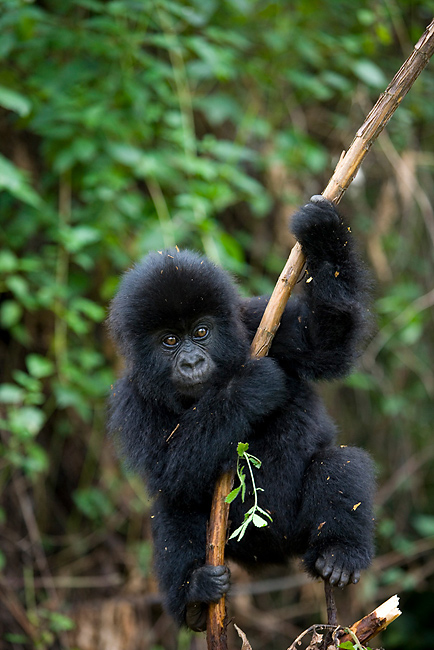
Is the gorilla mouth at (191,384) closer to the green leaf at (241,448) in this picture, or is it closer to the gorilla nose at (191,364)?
the gorilla nose at (191,364)

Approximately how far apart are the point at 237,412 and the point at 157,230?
2.05 metres

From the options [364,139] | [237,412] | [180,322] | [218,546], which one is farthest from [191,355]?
[364,139]

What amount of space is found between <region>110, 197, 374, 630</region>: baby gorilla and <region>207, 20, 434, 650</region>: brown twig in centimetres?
9

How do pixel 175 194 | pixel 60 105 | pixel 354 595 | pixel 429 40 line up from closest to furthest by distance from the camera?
pixel 429 40, pixel 60 105, pixel 175 194, pixel 354 595

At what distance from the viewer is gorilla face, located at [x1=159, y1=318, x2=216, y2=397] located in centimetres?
285

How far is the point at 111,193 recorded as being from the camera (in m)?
4.43

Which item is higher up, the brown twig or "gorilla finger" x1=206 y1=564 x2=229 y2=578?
the brown twig

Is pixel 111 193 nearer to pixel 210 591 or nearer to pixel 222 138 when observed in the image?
pixel 222 138

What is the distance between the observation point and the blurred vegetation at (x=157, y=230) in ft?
14.7

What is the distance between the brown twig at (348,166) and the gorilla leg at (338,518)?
381 mm

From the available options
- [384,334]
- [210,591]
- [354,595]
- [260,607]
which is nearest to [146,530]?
[260,607]

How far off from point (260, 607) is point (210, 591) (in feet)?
12.0

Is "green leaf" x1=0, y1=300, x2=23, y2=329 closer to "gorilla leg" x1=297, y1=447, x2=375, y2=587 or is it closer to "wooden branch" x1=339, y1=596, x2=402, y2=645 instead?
"gorilla leg" x1=297, y1=447, x2=375, y2=587

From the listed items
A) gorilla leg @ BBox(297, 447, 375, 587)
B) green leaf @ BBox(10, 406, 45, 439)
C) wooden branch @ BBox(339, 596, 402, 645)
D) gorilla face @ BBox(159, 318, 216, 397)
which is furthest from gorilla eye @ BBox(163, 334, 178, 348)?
green leaf @ BBox(10, 406, 45, 439)
